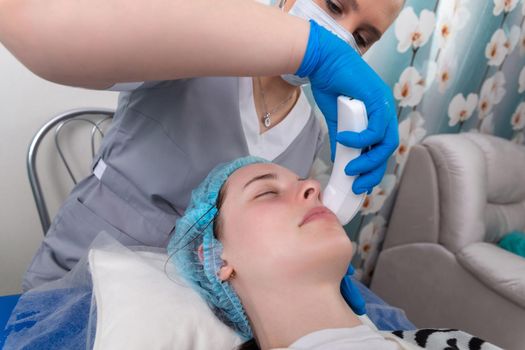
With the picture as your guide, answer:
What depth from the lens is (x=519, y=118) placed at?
8.42 ft

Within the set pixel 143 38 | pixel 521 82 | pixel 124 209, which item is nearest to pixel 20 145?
pixel 124 209

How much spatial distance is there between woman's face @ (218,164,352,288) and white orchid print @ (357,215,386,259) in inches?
55.9

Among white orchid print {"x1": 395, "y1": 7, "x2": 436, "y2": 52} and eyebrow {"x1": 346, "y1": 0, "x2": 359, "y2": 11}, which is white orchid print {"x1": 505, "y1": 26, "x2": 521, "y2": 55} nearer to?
white orchid print {"x1": 395, "y1": 7, "x2": 436, "y2": 52}

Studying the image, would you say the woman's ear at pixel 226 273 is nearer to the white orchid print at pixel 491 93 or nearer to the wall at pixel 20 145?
the wall at pixel 20 145

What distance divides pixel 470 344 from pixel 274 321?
485 mm

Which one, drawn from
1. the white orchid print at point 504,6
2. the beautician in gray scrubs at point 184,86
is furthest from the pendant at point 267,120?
the white orchid print at point 504,6

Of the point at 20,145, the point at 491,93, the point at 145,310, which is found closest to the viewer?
the point at 145,310

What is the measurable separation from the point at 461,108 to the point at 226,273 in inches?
73.8

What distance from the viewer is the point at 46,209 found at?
1432 mm

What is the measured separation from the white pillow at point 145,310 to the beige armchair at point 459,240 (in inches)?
52.3

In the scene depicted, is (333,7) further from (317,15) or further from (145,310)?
(145,310)

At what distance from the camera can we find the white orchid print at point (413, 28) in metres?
1.71

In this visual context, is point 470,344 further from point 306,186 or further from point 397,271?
point 397,271

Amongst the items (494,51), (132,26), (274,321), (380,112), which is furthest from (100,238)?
(494,51)
